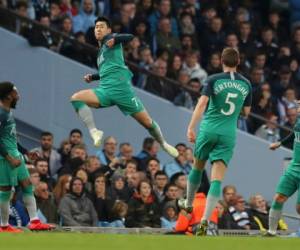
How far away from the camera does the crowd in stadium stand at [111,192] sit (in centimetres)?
2202

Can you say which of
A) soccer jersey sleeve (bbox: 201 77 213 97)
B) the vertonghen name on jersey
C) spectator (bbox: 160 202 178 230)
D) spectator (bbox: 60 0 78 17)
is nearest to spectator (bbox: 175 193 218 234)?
the vertonghen name on jersey

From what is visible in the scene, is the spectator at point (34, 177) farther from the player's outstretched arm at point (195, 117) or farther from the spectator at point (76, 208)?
the player's outstretched arm at point (195, 117)

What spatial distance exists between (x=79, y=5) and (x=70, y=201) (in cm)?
637

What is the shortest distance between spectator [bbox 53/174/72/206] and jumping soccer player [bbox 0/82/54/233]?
10.5 feet

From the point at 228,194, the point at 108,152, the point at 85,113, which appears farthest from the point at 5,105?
the point at 228,194

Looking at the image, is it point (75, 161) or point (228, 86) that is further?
point (75, 161)

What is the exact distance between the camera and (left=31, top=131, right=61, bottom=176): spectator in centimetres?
2383

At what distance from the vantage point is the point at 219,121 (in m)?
18.6

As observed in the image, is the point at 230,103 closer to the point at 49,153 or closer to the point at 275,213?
the point at 275,213

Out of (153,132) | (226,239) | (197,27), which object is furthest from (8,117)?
(197,27)

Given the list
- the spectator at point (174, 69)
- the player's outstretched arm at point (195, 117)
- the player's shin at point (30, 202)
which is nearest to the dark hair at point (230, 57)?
the player's outstretched arm at point (195, 117)

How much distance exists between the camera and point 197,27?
1164 inches

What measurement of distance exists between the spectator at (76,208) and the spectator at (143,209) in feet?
2.17

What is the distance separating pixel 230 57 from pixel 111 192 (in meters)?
5.11
